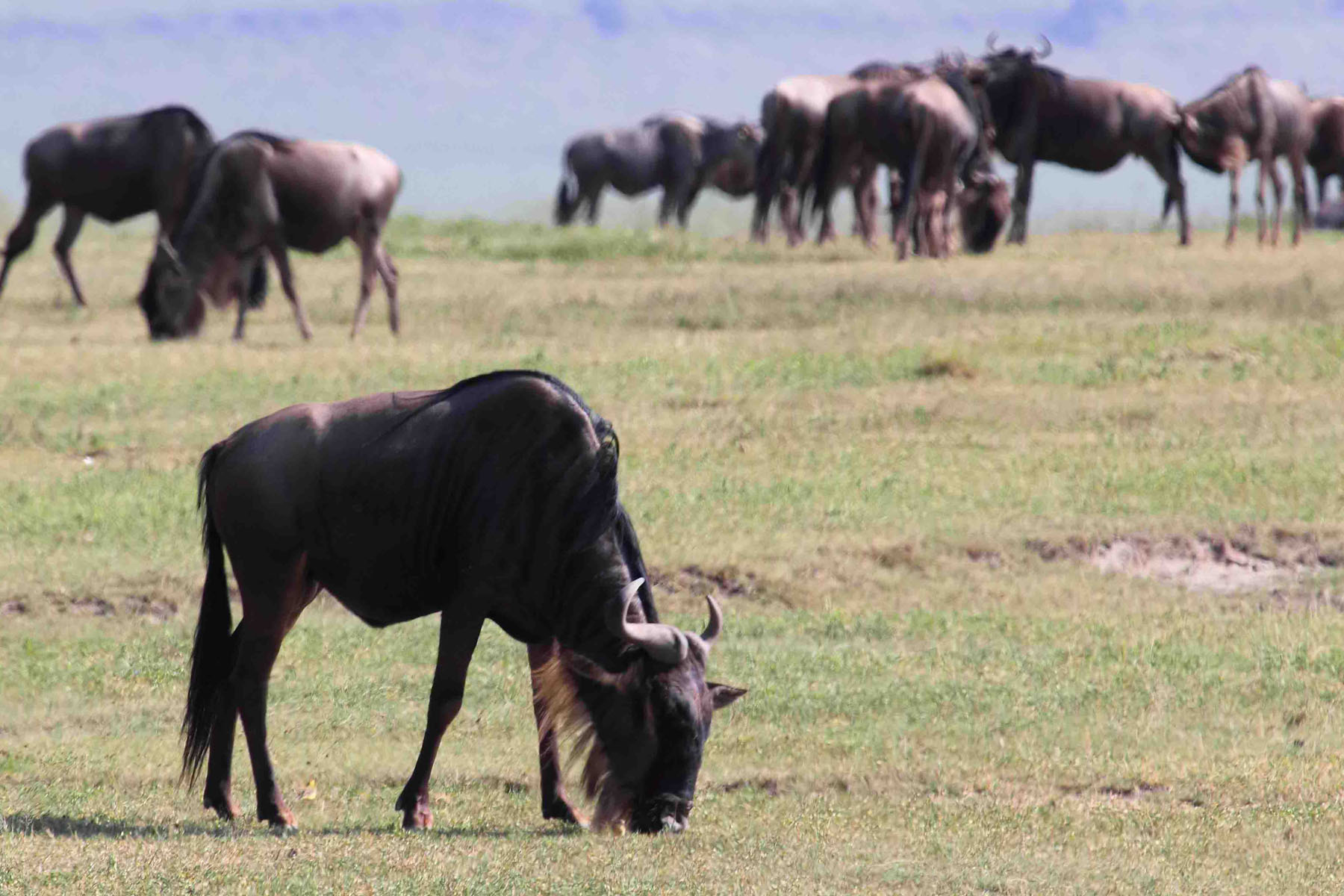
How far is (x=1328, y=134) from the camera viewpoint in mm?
35500

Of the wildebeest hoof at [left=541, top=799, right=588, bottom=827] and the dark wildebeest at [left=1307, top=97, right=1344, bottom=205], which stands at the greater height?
the dark wildebeest at [left=1307, top=97, right=1344, bottom=205]

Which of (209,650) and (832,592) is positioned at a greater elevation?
(209,650)

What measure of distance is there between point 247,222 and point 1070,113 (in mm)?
14627

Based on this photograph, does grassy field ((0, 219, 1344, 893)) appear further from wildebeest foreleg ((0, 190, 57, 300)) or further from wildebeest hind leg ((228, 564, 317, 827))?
wildebeest foreleg ((0, 190, 57, 300))

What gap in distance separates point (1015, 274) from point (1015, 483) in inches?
334

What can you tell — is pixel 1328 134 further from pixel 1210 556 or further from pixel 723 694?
pixel 723 694

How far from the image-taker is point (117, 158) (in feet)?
83.8

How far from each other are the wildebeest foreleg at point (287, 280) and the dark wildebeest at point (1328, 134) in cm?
2041

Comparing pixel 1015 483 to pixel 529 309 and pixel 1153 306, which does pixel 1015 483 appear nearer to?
pixel 1153 306

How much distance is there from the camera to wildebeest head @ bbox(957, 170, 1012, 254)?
27.4 metres

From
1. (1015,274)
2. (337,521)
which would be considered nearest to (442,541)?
(337,521)

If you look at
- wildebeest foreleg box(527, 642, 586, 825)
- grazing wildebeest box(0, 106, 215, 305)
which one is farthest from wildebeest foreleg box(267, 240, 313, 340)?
wildebeest foreleg box(527, 642, 586, 825)

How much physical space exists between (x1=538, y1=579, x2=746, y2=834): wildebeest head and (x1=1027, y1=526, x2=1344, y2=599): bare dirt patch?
19.3 feet

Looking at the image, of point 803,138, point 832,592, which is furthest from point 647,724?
point 803,138
